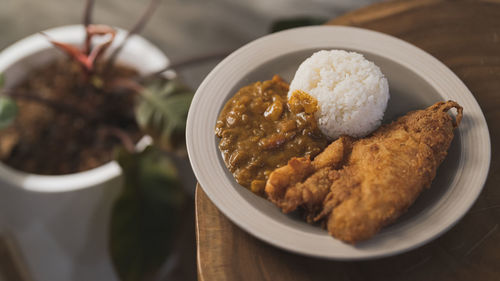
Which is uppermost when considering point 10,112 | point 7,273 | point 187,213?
point 10,112

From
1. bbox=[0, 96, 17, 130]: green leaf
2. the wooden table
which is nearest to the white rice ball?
the wooden table

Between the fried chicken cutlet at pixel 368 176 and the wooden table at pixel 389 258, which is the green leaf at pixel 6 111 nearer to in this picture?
the wooden table at pixel 389 258

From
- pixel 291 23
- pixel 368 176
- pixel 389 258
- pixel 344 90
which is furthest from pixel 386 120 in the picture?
pixel 291 23

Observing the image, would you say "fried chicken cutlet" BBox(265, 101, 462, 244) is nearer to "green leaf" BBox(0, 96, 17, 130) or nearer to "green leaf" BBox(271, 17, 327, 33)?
"green leaf" BBox(271, 17, 327, 33)

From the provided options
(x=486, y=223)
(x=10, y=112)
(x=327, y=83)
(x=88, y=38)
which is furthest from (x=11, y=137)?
(x=486, y=223)

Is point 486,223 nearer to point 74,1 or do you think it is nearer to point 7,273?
point 7,273

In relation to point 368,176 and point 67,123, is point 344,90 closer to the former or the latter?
point 368,176
